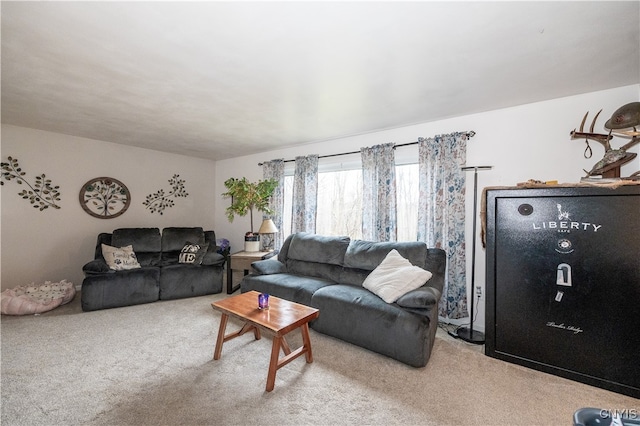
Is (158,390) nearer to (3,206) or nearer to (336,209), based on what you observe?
(336,209)

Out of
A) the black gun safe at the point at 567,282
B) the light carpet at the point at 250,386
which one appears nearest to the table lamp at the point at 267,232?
Answer: the light carpet at the point at 250,386

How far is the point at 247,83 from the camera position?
238cm

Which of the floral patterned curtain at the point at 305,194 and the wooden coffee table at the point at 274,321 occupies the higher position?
the floral patterned curtain at the point at 305,194

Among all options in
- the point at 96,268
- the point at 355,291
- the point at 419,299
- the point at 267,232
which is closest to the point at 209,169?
the point at 267,232

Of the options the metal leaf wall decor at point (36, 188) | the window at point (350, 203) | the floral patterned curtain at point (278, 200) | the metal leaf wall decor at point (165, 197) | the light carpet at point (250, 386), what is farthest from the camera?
the metal leaf wall decor at point (165, 197)

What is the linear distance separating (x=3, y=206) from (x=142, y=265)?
1.88m

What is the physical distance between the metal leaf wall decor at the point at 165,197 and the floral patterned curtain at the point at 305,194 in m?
2.51

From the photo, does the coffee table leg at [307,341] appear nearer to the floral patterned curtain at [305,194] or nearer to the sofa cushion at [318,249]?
the sofa cushion at [318,249]

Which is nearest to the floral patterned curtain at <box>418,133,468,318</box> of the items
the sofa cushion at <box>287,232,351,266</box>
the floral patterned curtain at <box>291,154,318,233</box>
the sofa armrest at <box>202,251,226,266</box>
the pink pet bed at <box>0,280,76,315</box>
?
the sofa cushion at <box>287,232,351,266</box>

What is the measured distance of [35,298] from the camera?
10.9 feet

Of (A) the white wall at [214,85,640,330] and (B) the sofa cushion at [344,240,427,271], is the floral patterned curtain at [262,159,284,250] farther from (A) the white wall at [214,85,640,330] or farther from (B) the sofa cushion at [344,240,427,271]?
(A) the white wall at [214,85,640,330]

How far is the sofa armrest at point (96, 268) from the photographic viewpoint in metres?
3.43

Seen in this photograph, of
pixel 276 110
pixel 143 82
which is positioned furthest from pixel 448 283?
pixel 143 82

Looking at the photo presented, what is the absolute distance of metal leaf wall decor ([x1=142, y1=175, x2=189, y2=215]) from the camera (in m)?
4.98
